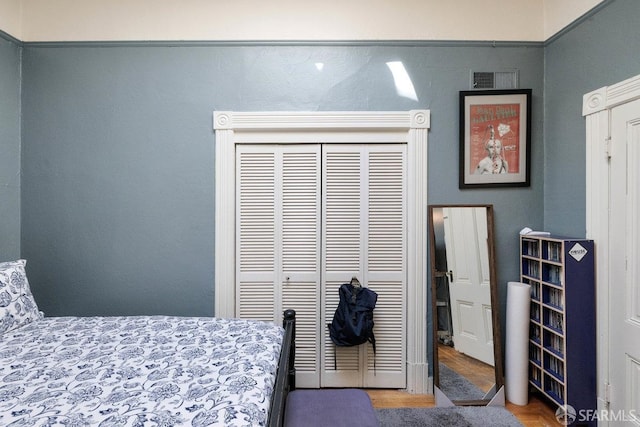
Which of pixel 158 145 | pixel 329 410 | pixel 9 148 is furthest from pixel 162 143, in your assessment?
pixel 329 410

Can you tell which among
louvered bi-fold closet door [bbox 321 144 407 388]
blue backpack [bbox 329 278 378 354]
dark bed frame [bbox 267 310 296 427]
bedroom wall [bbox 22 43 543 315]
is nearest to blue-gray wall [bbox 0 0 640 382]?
bedroom wall [bbox 22 43 543 315]

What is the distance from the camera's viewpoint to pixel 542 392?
6.96ft

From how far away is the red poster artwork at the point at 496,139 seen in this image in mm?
2354

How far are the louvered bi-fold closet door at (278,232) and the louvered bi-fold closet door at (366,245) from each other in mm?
105

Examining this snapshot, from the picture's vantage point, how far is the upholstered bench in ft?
4.47

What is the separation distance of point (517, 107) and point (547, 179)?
2.03 ft

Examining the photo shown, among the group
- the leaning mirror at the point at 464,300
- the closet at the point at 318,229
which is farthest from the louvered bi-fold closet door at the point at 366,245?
the leaning mirror at the point at 464,300

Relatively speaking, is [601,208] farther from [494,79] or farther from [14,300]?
[14,300]

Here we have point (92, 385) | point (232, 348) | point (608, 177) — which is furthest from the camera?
point (608, 177)

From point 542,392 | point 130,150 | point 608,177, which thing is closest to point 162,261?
point 130,150

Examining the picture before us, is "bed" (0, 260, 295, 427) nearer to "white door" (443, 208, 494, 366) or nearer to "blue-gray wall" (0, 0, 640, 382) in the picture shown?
"blue-gray wall" (0, 0, 640, 382)

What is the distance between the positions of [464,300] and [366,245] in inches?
33.9

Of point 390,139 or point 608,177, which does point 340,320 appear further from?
point 608,177

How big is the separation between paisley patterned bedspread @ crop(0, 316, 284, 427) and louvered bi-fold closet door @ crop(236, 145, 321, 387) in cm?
55
